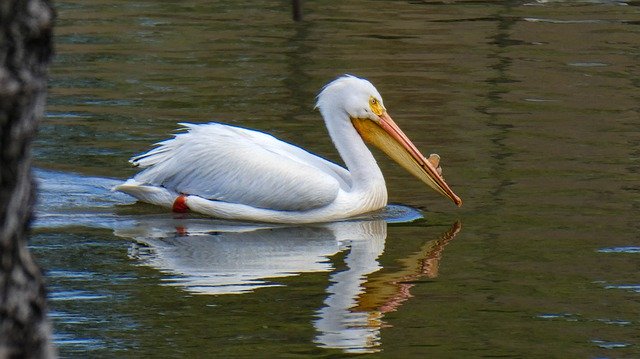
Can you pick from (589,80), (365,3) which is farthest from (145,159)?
(365,3)

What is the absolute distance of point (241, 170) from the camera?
20.8 feet

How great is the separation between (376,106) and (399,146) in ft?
0.75

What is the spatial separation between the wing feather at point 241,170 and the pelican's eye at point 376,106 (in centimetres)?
34

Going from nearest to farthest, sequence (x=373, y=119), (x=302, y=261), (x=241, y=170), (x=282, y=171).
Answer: (x=302, y=261) → (x=282, y=171) → (x=241, y=170) → (x=373, y=119)

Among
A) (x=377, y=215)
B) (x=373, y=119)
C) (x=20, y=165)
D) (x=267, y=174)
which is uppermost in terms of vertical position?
(x=20, y=165)

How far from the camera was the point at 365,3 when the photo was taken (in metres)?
13.3

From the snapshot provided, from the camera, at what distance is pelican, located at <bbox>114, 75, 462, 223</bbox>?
627cm

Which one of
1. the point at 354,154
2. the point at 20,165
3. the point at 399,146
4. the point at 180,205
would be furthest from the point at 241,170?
the point at 20,165

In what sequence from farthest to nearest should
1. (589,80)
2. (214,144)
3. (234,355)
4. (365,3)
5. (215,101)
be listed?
(365,3) → (589,80) → (215,101) → (214,144) → (234,355)

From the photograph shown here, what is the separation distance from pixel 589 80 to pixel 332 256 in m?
4.25

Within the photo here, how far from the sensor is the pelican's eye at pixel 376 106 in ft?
21.6

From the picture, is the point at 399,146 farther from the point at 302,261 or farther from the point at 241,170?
the point at 302,261

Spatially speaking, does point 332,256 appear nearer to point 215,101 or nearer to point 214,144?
point 214,144

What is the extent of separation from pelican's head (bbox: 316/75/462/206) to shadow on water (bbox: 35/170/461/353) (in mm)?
222
